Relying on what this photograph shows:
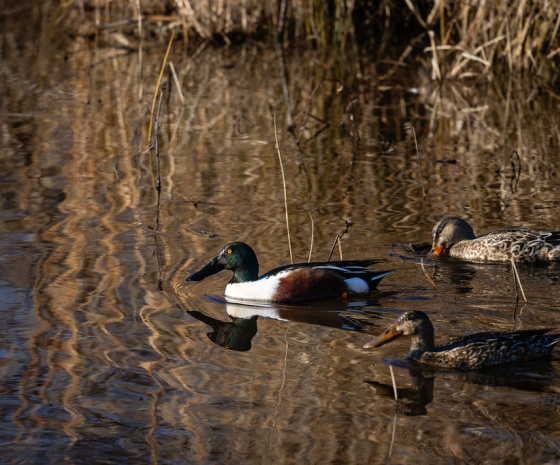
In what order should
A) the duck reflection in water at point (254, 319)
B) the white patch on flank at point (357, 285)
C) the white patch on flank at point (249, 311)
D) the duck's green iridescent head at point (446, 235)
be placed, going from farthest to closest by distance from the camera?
the duck's green iridescent head at point (446, 235) < the white patch on flank at point (357, 285) < the white patch on flank at point (249, 311) < the duck reflection in water at point (254, 319)

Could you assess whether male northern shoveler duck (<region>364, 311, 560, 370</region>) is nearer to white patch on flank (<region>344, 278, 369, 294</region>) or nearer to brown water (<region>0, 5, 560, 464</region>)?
brown water (<region>0, 5, 560, 464</region>)

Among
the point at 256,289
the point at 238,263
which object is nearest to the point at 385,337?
the point at 256,289

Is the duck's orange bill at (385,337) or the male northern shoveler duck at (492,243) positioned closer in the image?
the duck's orange bill at (385,337)

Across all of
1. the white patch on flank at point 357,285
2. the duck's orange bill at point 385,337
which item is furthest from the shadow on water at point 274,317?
the duck's orange bill at point 385,337

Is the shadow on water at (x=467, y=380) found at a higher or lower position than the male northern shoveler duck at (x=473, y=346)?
lower

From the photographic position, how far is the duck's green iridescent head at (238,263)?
7133mm

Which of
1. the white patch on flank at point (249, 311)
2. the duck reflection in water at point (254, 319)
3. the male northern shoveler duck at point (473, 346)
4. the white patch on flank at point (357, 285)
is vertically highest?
the male northern shoveler duck at point (473, 346)

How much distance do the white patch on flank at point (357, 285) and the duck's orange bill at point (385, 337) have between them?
3.92 ft

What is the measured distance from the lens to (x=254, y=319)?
6691 millimetres

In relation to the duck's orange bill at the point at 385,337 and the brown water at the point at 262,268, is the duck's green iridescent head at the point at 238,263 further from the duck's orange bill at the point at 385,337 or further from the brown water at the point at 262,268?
the duck's orange bill at the point at 385,337

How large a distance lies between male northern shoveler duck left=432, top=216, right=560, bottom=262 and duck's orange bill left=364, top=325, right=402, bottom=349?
2.18 m

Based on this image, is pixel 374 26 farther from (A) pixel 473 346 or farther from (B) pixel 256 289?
(A) pixel 473 346

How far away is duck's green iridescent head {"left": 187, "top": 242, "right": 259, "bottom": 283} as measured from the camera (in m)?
7.13

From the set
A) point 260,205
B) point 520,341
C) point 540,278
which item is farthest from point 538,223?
point 520,341
